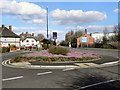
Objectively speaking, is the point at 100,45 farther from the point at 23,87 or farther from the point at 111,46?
the point at 23,87

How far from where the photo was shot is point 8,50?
37.5m

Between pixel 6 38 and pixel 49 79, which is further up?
pixel 6 38

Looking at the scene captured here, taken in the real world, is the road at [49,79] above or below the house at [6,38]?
below

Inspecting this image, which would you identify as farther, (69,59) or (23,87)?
(69,59)

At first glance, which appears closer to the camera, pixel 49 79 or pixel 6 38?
pixel 49 79

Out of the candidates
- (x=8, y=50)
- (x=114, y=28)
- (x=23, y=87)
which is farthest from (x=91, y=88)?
(x=114, y=28)

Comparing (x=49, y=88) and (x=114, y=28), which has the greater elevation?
(x=114, y=28)

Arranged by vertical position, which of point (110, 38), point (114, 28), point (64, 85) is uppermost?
point (114, 28)

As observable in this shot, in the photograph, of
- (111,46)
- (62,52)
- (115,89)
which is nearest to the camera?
(115,89)

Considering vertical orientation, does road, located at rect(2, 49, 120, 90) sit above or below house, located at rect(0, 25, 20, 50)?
below

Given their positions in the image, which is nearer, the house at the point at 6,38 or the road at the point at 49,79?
the road at the point at 49,79

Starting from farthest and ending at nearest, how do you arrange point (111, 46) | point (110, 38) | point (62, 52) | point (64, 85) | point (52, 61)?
1. point (110, 38)
2. point (111, 46)
3. point (62, 52)
4. point (52, 61)
5. point (64, 85)

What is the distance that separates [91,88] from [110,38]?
5012cm

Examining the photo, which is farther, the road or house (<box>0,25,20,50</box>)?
house (<box>0,25,20,50</box>)
